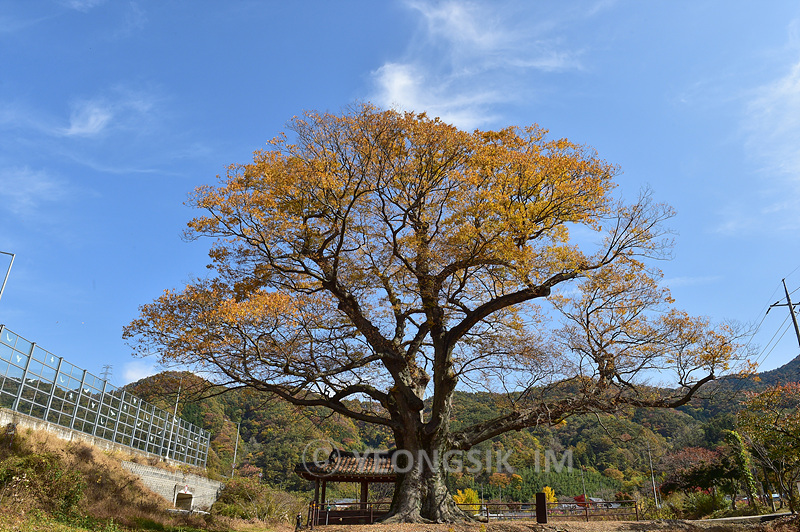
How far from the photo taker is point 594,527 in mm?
13461

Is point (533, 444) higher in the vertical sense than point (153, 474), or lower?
higher

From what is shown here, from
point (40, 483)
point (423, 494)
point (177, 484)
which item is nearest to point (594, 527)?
point (423, 494)

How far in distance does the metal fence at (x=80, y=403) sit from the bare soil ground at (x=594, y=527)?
9309mm

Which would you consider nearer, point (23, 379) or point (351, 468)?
point (23, 379)

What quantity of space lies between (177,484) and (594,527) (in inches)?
737

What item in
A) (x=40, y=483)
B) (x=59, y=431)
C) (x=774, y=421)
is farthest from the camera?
(x=59, y=431)

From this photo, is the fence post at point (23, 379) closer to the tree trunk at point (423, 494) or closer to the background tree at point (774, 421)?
the tree trunk at point (423, 494)

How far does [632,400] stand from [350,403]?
801 centimetres

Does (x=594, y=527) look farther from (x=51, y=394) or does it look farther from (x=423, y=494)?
(x=51, y=394)

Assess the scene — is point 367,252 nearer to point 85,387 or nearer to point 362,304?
point 362,304

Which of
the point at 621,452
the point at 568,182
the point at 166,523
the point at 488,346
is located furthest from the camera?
the point at 621,452

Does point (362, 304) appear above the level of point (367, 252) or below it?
below

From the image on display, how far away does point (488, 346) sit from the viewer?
15.1m

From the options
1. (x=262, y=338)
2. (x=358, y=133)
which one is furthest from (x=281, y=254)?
(x=358, y=133)
